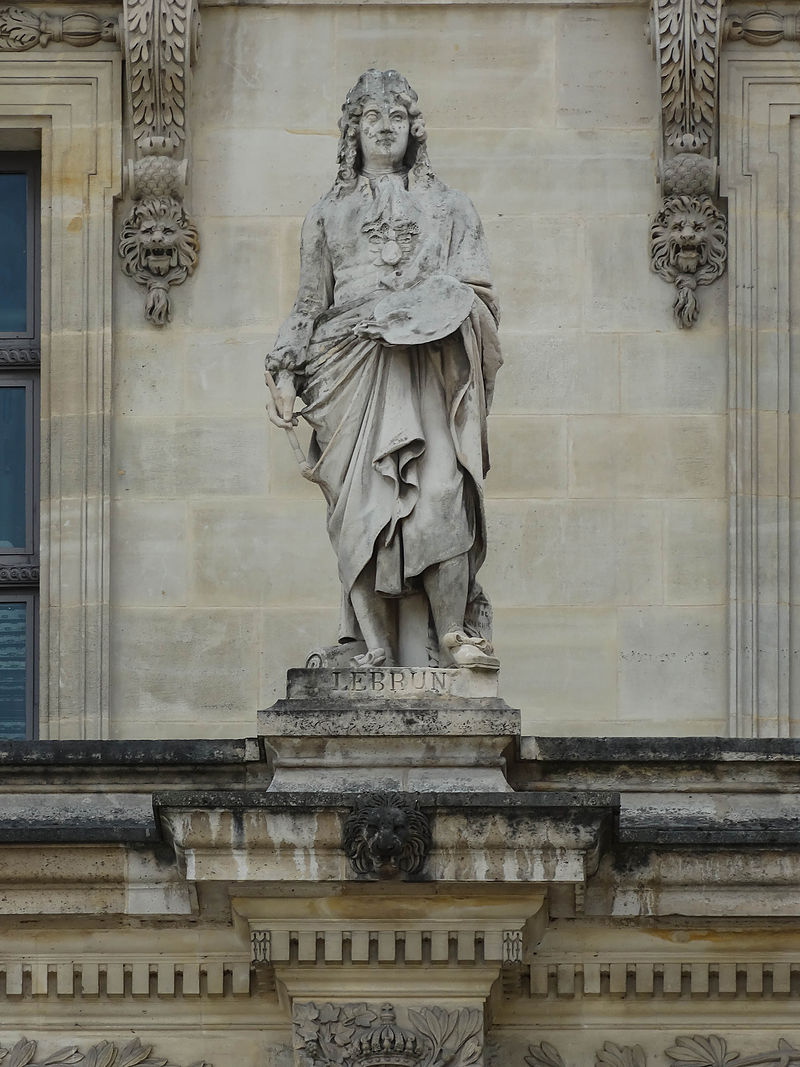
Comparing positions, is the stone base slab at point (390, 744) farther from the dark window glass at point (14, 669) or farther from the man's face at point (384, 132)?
the dark window glass at point (14, 669)

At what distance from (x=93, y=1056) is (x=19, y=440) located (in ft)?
17.1

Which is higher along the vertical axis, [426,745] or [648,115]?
[648,115]

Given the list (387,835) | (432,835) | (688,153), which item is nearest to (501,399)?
(688,153)

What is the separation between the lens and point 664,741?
54.0ft

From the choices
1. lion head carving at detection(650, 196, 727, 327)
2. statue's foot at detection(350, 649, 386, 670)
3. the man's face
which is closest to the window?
lion head carving at detection(650, 196, 727, 327)

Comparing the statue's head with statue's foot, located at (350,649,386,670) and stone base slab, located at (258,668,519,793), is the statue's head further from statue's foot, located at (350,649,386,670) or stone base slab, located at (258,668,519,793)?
stone base slab, located at (258,668,519,793)

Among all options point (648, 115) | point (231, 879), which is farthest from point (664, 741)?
point (648, 115)

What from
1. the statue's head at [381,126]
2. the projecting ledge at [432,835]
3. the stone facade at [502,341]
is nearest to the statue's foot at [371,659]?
the projecting ledge at [432,835]

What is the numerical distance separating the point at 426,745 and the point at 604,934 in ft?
3.46

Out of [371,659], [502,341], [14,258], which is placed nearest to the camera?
[371,659]

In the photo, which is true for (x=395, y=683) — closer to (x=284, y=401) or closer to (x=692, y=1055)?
(x=284, y=401)

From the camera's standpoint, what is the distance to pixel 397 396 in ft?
54.1

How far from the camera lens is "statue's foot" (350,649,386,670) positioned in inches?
642

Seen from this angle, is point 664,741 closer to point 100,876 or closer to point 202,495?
point 100,876
